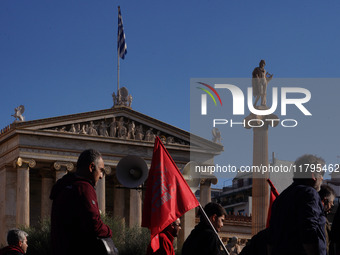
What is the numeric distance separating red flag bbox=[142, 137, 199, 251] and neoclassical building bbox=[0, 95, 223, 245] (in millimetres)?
37224

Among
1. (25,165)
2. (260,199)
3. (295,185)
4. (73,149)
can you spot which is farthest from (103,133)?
(295,185)

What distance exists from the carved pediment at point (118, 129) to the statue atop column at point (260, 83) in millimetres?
24688

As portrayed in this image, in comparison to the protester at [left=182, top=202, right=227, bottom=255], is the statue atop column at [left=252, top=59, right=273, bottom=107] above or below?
above

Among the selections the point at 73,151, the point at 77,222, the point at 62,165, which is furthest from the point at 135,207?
the point at 77,222

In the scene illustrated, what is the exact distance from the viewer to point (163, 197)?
9.99 m

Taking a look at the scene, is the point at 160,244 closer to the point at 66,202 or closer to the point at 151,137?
the point at 66,202

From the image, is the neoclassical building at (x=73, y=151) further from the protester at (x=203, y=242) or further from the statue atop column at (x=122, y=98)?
the protester at (x=203, y=242)

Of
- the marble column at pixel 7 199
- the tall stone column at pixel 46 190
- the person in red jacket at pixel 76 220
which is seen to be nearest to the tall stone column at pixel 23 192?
the marble column at pixel 7 199

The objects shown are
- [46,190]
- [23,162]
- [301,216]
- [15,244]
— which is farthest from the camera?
[46,190]

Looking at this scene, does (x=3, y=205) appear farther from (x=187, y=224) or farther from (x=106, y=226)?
(x=106, y=226)

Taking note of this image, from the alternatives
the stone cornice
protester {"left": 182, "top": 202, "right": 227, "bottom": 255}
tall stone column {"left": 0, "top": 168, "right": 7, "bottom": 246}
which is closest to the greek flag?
the stone cornice

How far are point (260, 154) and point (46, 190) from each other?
26706 mm

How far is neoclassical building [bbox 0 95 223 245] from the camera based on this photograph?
158 feet

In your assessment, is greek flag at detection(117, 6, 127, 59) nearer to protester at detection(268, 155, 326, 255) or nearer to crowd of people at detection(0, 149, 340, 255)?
crowd of people at detection(0, 149, 340, 255)
